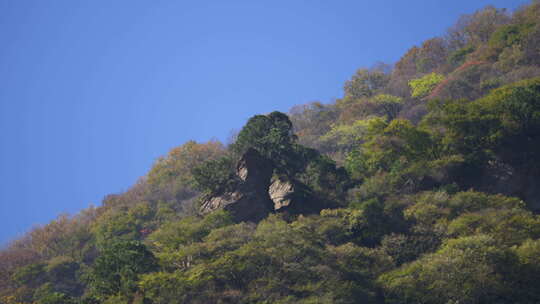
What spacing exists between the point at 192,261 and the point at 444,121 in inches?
792

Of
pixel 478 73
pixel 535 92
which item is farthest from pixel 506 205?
pixel 478 73

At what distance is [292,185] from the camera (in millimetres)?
37156

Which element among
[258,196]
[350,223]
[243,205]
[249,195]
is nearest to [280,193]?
[258,196]

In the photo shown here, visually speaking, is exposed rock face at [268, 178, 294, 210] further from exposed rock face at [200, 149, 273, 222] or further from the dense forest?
exposed rock face at [200, 149, 273, 222]

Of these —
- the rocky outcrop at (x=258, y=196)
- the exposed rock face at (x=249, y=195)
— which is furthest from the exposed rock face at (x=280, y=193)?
the exposed rock face at (x=249, y=195)

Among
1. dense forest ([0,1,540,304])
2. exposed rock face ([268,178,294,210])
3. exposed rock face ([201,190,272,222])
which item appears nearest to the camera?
dense forest ([0,1,540,304])

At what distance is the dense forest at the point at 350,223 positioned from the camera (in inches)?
1022

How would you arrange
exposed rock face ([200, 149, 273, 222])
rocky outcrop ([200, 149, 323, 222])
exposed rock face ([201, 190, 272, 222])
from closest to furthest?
exposed rock face ([201, 190, 272, 222]), exposed rock face ([200, 149, 273, 222]), rocky outcrop ([200, 149, 323, 222])

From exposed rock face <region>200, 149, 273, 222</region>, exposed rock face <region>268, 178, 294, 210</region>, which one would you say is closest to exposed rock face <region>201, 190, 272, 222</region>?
exposed rock face <region>200, 149, 273, 222</region>

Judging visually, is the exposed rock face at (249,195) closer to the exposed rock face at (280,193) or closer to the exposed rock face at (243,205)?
the exposed rock face at (243,205)

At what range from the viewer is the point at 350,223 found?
3278cm

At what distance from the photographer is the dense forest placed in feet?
85.1

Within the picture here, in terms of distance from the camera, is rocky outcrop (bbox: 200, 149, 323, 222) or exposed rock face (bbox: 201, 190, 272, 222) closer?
exposed rock face (bbox: 201, 190, 272, 222)

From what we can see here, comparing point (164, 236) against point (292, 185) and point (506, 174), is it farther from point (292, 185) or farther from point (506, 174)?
point (506, 174)
